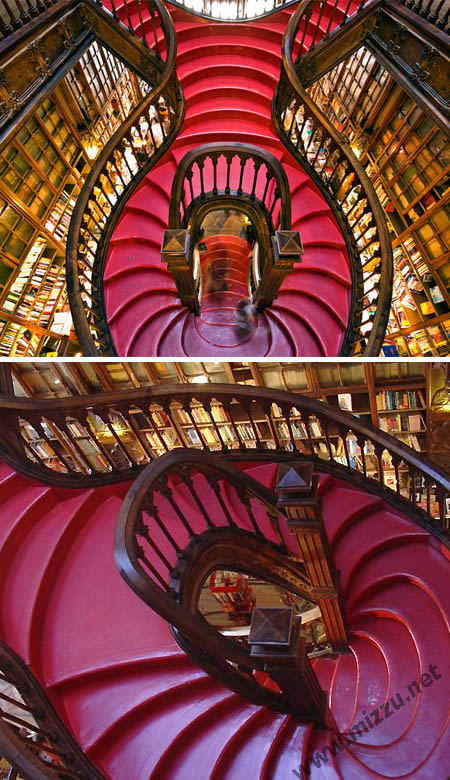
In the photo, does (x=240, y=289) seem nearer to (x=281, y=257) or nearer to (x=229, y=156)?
(x=229, y=156)

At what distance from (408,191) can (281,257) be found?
2.78m

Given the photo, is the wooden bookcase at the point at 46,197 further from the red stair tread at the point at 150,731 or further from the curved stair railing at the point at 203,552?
the red stair tread at the point at 150,731

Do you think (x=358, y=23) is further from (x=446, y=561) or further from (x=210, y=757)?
(x=210, y=757)

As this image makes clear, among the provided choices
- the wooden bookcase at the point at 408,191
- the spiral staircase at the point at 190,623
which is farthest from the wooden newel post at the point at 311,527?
the wooden bookcase at the point at 408,191

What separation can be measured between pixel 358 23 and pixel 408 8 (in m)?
0.37

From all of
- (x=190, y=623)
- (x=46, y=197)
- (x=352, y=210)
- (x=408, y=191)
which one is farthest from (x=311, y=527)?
(x=46, y=197)

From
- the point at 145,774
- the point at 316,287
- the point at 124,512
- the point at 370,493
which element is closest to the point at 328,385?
the point at 316,287

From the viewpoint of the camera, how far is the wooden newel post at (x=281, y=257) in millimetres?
3043

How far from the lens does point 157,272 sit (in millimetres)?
4043

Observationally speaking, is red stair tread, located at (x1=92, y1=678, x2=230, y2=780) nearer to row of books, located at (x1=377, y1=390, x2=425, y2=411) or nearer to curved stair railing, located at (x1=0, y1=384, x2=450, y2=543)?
curved stair railing, located at (x1=0, y1=384, x2=450, y2=543)

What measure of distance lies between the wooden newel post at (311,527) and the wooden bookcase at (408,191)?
2997mm

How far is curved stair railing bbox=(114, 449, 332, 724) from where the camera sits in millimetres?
1687

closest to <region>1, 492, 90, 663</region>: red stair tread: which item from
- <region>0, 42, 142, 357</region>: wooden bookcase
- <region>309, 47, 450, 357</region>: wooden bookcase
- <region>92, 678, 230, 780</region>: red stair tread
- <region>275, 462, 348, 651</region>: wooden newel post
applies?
<region>92, 678, 230, 780</region>: red stair tread

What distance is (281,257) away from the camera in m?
3.07
